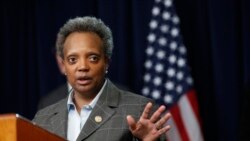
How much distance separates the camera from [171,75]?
4.16 m

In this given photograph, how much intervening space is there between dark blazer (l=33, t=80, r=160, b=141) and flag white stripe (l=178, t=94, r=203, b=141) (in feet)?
5.74

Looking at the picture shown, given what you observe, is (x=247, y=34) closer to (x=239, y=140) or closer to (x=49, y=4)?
(x=239, y=140)

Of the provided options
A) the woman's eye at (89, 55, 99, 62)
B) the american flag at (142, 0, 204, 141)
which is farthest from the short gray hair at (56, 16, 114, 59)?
the american flag at (142, 0, 204, 141)

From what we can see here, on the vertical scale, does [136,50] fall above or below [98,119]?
above

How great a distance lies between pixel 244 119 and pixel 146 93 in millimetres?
792

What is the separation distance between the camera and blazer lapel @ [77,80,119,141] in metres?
2.17

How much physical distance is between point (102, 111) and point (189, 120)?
6.22 ft

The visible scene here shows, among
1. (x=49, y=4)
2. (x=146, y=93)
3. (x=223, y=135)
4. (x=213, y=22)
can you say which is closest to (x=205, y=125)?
(x=223, y=135)

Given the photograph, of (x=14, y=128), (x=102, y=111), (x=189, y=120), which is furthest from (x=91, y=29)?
(x=189, y=120)

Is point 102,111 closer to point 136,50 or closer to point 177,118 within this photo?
point 177,118

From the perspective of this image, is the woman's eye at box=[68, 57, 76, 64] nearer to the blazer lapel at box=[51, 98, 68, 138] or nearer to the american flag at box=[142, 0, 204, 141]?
the blazer lapel at box=[51, 98, 68, 138]

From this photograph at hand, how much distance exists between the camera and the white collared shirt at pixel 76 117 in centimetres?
224

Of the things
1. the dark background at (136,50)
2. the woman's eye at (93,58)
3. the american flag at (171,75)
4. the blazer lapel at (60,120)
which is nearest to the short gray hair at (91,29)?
the woman's eye at (93,58)

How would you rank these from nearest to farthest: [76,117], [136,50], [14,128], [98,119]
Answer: [14,128], [98,119], [76,117], [136,50]
